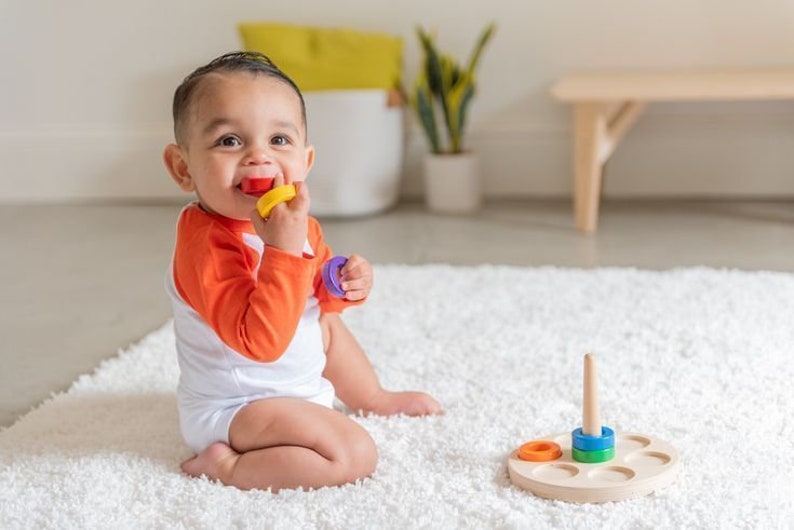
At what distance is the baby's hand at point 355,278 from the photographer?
4.20 ft

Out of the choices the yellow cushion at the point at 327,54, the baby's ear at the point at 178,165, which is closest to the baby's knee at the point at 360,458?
the baby's ear at the point at 178,165

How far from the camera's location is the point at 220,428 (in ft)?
4.20

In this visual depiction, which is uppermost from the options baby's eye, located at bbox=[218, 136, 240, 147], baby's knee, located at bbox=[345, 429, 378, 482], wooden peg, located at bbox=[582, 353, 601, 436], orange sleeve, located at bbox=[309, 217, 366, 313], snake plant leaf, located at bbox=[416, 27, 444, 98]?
baby's eye, located at bbox=[218, 136, 240, 147]

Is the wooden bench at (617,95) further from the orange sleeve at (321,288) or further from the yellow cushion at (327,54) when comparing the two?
the orange sleeve at (321,288)

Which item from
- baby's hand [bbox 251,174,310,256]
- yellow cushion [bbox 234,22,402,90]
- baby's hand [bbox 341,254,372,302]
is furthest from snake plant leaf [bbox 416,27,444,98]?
baby's hand [bbox 251,174,310,256]

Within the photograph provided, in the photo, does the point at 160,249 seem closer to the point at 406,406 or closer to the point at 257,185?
the point at 406,406

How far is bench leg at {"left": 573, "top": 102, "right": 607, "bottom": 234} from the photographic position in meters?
2.62

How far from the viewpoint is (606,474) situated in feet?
3.91

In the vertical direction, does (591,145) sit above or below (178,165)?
below

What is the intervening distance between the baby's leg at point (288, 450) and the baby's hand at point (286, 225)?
0.64 ft

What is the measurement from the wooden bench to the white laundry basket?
0.49 m

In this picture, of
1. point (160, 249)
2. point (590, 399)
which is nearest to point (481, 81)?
point (160, 249)

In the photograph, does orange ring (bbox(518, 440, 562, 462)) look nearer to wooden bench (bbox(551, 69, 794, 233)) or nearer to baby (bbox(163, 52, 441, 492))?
baby (bbox(163, 52, 441, 492))

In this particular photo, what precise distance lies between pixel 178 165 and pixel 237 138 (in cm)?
9
